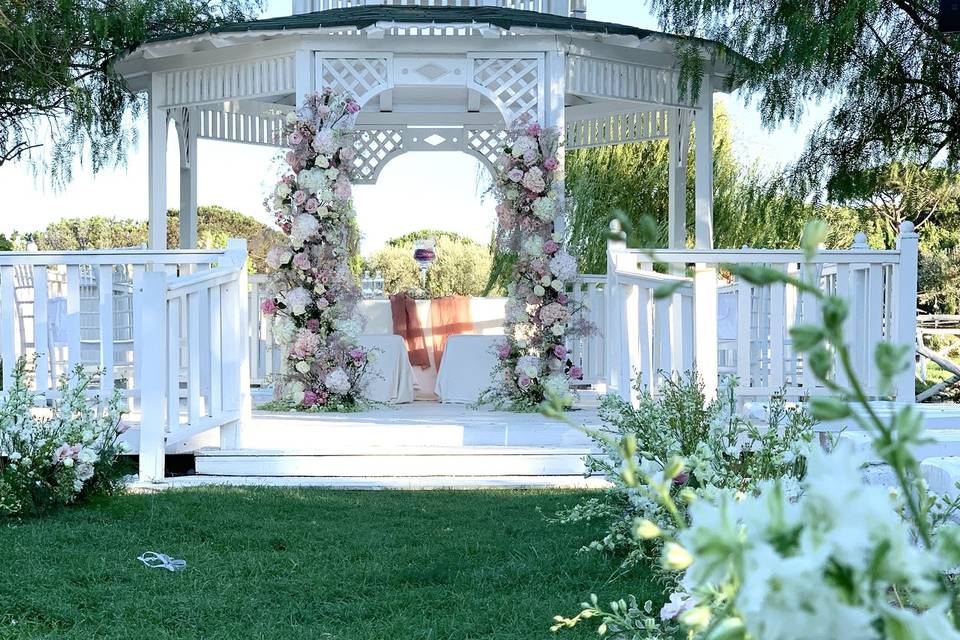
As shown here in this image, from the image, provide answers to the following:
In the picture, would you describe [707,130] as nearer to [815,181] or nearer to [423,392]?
[815,181]

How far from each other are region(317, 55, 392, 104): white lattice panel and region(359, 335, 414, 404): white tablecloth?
1.71m

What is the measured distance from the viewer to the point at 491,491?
493 cm

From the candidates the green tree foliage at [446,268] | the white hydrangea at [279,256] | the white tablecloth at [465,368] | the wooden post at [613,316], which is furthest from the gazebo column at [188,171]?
the green tree foliage at [446,268]

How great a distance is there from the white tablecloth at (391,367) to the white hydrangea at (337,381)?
89 centimetres

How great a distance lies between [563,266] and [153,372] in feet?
9.50

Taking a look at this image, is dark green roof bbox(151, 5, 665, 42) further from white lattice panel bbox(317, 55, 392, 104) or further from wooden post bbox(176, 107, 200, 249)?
wooden post bbox(176, 107, 200, 249)

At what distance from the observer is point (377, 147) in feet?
→ 33.4

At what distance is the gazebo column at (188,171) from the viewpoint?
911 cm

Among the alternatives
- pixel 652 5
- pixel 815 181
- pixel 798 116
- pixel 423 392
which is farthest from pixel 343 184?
pixel 815 181

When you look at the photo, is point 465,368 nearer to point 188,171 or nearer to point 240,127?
point 188,171

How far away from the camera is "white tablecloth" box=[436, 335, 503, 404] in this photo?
7.86 meters

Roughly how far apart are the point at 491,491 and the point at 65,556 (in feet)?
6.26

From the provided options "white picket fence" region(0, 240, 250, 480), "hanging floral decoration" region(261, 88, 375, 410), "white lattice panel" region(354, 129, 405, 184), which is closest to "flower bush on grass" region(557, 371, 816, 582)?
"white picket fence" region(0, 240, 250, 480)

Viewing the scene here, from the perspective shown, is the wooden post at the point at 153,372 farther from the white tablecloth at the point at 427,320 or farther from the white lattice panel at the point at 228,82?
the white tablecloth at the point at 427,320
